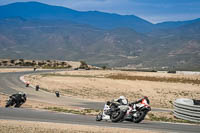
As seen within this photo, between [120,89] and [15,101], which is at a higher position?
[15,101]

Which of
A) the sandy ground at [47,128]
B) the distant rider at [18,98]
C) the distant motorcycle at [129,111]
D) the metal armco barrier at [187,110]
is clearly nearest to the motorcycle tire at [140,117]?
the distant motorcycle at [129,111]

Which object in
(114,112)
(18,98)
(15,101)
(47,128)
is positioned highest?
(18,98)

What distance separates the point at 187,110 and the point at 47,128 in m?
8.76

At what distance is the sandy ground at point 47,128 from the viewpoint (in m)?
13.6

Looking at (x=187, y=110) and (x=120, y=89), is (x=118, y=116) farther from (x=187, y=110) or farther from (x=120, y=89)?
(x=120, y=89)

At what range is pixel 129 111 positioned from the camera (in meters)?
16.4

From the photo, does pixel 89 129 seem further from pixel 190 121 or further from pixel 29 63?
pixel 29 63

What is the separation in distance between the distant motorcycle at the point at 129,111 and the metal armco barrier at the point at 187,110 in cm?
382

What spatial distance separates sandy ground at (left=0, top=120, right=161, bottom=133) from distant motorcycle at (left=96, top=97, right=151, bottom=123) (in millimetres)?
1866

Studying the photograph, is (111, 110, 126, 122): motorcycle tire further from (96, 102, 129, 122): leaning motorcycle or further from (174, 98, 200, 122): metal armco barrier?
(174, 98, 200, 122): metal armco barrier

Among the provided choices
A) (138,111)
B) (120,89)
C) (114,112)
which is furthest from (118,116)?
(120,89)

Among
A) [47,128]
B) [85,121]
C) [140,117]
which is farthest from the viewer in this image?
[85,121]

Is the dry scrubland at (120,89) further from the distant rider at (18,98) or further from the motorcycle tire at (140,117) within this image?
the motorcycle tire at (140,117)

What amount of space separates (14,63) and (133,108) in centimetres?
9680
